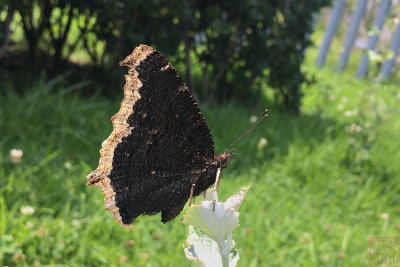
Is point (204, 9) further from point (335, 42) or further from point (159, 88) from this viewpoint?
point (335, 42)

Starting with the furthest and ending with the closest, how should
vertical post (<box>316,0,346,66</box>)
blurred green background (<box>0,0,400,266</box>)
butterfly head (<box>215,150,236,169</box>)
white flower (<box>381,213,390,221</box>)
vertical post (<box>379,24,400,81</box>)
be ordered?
vertical post (<box>379,24,400,81</box>) < vertical post (<box>316,0,346,66</box>) < white flower (<box>381,213,390,221</box>) < blurred green background (<box>0,0,400,266</box>) < butterfly head (<box>215,150,236,169</box>)

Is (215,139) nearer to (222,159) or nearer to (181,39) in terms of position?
(181,39)

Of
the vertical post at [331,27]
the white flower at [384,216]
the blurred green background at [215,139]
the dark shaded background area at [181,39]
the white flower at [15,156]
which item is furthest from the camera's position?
the vertical post at [331,27]

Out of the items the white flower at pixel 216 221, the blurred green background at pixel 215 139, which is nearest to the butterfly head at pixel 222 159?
the white flower at pixel 216 221

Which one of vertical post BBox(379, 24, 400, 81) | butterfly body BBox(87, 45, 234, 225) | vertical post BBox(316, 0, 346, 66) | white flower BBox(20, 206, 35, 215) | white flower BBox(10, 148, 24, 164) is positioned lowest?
vertical post BBox(379, 24, 400, 81)

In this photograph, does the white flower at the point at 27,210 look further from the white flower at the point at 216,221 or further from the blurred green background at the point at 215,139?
the white flower at the point at 216,221

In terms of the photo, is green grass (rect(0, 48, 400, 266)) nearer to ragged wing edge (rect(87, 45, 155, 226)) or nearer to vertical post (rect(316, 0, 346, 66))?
ragged wing edge (rect(87, 45, 155, 226))


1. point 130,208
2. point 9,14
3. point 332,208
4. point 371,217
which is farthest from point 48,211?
point 371,217

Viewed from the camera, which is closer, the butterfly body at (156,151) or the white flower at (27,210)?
the butterfly body at (156,151)

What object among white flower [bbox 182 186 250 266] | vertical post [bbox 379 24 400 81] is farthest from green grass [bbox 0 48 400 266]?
vertical post [bbox 379 24 400 81]

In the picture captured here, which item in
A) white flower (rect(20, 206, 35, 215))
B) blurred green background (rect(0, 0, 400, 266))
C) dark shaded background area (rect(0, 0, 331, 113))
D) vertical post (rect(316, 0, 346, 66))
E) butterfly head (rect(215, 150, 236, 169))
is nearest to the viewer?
butterfly head (rect(215, 150, 236, 169))
